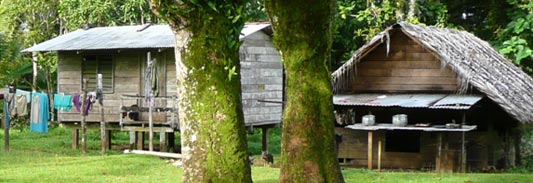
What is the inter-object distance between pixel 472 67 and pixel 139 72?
337 inches

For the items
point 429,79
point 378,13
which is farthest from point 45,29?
point 429,79

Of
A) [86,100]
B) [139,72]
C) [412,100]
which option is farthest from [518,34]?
[86,100]

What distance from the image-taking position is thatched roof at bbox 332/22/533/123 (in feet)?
58.5

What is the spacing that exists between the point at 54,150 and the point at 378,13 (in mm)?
9735

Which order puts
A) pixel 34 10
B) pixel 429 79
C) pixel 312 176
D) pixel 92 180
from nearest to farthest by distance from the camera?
pixel 312 176 < pixel 92 180 < pixel 429 79 < pixel 34 10

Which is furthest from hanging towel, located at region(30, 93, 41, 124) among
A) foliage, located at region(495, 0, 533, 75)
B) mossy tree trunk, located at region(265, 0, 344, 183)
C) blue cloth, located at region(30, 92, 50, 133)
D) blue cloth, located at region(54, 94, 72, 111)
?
foliage, located at region(495, 0, 533, 75)

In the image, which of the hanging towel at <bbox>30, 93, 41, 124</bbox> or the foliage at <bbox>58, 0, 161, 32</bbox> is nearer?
the hanging towel at <bbox>30, 93, 41, 124</bbox>

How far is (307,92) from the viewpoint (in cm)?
1015

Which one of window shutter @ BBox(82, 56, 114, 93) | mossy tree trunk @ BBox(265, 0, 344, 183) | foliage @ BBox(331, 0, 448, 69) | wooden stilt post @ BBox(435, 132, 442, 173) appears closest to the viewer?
mossy tree trunk @ BBox(265, 0, 344, 183)

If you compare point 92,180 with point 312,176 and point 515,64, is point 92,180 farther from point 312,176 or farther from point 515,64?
point 515,64

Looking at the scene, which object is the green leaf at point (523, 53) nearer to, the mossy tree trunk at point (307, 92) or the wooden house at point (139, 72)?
the wooden house at point (139, 72)

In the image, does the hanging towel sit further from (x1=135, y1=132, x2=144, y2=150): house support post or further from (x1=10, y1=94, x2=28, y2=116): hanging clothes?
(x1=135, y1=132, x2=144, y2=150): house support post

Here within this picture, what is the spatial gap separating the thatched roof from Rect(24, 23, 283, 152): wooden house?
218 centimetres

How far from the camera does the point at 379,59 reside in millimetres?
20188
